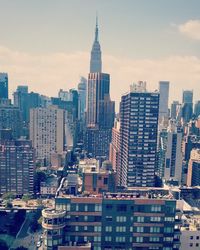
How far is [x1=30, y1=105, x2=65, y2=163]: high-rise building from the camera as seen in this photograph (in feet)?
586

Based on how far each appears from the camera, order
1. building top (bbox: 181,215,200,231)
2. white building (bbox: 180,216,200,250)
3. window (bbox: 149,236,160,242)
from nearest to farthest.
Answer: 1. window (bbox: 149,236,160,242)
2. white building (bbox: 180,216,200,250)
3. building top (bbox: 181,215,200,231)

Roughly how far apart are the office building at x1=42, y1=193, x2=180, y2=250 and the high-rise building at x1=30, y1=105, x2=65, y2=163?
12121 centimetres

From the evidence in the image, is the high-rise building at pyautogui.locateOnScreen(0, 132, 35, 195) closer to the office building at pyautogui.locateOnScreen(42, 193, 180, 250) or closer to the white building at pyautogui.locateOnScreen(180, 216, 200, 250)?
the office building at pyautogui.locateOnScreen(42, 193, 180, 250)

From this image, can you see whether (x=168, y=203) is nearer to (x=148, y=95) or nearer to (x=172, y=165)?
(x=148, y=95)

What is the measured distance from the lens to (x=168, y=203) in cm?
5878

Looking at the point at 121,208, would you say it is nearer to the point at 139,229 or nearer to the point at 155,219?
the point at 139,229

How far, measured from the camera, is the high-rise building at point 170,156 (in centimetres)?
13800

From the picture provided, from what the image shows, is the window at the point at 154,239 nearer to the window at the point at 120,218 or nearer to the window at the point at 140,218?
the window at the point at 140,218

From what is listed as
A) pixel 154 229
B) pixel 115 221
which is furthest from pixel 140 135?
pixel 115 221

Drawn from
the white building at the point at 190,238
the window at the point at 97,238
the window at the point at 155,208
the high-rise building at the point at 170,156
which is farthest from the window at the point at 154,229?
the high-rise building at the point at 170,156

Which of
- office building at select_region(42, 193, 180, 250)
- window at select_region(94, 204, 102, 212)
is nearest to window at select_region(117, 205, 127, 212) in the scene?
office building at select_region(42, 193, 180, 250)

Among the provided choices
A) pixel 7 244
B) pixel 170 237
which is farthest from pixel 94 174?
pixel 7 244

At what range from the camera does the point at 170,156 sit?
13975 cm

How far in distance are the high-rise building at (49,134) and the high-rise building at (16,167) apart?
2155 inches
